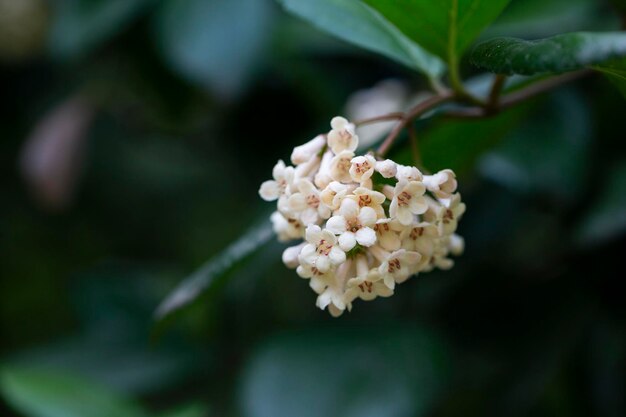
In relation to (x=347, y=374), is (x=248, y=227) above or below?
above

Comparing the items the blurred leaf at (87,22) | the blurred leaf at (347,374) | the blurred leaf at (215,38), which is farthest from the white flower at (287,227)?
the blurred leaf at (87,22)

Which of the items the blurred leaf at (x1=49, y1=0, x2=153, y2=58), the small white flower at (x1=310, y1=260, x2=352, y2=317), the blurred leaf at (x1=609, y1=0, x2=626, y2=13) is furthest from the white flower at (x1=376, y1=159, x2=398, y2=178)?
the blurred leaf at (x1=49, y1=0, x2=153, y2=58)

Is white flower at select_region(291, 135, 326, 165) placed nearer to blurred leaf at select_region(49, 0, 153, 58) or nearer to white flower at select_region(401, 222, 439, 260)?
white flower at select_region(401, 222, 439, 260)

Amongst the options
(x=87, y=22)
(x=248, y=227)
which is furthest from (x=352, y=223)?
(x=87, y=22)

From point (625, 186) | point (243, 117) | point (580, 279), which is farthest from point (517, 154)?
point (243, 117)

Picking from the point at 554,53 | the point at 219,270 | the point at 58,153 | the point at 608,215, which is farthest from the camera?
the point at 58,153

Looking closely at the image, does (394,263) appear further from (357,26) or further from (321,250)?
(357,26)
